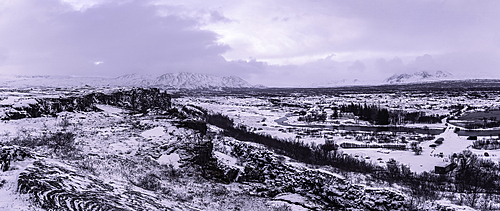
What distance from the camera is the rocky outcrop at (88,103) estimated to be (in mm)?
27198

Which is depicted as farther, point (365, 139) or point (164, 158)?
point (365, 139)

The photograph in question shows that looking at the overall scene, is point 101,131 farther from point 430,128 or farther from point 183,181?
point 430,128

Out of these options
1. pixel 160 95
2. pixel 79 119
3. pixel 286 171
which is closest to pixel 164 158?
pixel 286 171

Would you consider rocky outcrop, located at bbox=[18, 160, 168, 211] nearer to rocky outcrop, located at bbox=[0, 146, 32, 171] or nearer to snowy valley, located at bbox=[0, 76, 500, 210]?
snowy valley, located at bbox=[0, 76, 500, 210]

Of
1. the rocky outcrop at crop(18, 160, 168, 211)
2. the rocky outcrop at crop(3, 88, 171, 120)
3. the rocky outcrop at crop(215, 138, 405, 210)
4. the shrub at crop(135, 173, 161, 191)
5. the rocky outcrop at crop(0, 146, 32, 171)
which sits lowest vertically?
the rocky outcrop at crop(215, 138, 405, 210)

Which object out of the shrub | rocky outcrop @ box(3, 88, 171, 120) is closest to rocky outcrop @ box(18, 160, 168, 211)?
the shrub

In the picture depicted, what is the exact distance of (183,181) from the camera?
16.4 metres

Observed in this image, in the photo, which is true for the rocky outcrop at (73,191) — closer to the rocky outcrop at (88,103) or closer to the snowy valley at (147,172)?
the snowy valley at (147,172)

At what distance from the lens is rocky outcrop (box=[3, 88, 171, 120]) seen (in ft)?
89.2

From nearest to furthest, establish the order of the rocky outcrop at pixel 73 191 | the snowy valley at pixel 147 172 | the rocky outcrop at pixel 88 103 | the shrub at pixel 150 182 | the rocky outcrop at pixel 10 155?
the rocky outcrop at pixel 73 191 → the snowy valley at pixel 147 172 → the rocky outcrop at pixel 10 155 → the shrub at pixel 150 182 → the rocky outcrop at pixel 88 103

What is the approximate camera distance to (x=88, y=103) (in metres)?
33.8

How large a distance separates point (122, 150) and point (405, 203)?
16.9 meters

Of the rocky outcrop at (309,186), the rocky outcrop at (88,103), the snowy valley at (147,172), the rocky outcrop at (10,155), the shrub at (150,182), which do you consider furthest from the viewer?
the rocky outcrop at (88,103)

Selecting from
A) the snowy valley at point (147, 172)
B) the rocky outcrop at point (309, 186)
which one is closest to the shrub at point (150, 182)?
the snowy valley at point (147, 172)
